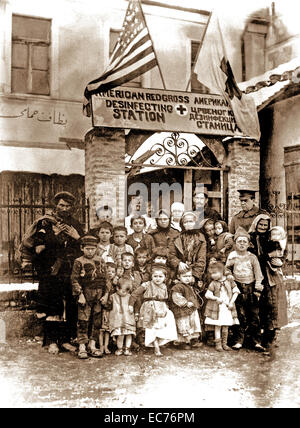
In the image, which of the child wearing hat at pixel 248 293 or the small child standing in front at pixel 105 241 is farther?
the child wearing hat at pixel 248 293

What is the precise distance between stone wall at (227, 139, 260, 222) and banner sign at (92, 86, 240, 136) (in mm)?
221

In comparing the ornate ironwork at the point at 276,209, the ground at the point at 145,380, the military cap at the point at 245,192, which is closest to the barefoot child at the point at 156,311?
the ground at the point at 145,380

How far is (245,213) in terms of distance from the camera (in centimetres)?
532

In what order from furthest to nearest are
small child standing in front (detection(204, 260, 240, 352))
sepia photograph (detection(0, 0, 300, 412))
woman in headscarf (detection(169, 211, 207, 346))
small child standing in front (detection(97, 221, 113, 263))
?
woman in headscarf (detection(169, 211, 207, 346)), small child standing in front (detection(204, 260, 240, 352)), small child standing in front (detection(97, 221, 113, 263)), sepia photograph (detection(0, 0, 300, 412))

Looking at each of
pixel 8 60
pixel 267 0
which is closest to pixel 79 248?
pixel 8 60

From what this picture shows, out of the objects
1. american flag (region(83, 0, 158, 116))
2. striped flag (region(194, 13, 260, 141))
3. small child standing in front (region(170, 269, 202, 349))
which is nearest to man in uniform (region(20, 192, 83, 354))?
small child standing in front (region(170, 269, 202, 349))

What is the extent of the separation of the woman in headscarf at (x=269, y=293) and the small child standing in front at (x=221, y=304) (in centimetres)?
37

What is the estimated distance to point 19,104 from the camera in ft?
17.5

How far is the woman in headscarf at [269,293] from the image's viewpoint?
15.9 feet

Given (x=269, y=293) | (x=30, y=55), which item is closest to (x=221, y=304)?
(x=269, y=293)

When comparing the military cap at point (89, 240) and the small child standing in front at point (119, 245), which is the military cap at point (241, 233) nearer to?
the small child standing in front at point (119, 245)

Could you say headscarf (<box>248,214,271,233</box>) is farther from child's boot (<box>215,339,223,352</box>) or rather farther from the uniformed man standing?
child's boot (<box>215,339,223,352</box>)

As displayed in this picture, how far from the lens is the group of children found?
4.36 m

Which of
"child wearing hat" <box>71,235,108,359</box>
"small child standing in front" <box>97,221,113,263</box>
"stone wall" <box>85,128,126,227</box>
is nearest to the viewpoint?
"child wearing hat" <box>71,235,108,359</box>
